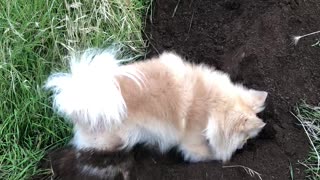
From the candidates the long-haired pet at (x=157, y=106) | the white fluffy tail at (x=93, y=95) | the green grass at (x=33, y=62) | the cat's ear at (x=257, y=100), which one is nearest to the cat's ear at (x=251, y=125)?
the long-haired pet at (x=157, y=106)

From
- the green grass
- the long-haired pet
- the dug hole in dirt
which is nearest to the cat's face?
the long-haired pet

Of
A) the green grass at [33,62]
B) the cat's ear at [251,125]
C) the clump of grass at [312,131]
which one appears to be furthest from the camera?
the green grass at [33,62]

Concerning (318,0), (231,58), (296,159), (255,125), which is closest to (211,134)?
(255,125)

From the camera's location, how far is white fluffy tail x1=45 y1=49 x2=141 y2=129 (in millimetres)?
2518

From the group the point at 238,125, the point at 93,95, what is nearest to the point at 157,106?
the point at 93,95

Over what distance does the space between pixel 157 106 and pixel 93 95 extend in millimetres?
346

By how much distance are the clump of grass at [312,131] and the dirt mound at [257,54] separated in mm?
40

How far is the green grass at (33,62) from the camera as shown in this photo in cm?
307

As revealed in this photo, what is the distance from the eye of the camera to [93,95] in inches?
99.2

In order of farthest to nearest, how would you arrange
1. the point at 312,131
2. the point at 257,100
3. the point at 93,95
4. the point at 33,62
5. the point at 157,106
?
the point at 33,62
the point at 312,131
the point at 257,100
the point at 157,106
the point at 93,95

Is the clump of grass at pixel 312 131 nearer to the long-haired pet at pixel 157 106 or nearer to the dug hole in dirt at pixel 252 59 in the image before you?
the dug hole in dirt at pixel 252 59

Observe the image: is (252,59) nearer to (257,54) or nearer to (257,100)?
(257,54)

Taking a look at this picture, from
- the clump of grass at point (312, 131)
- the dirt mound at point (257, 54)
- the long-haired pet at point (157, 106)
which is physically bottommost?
the clump of grass at point (312, 131)

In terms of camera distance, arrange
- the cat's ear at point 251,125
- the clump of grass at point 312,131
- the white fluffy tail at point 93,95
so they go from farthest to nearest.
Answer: the clump of grass at point 312,131
the cat's ear at point 251,125
the white fluffy tail at point 93,95
